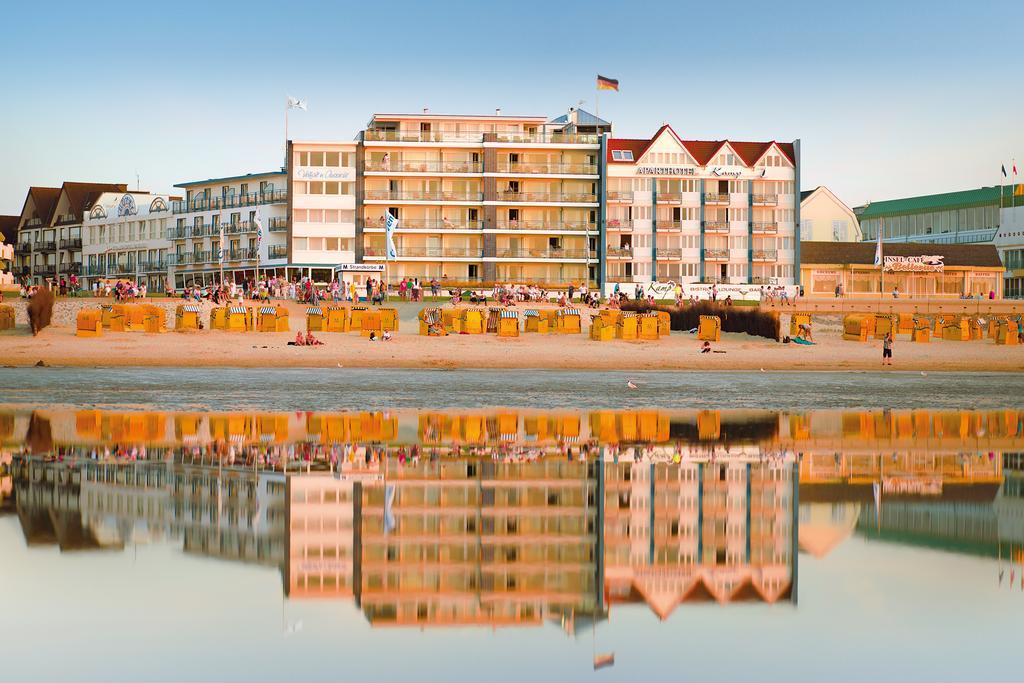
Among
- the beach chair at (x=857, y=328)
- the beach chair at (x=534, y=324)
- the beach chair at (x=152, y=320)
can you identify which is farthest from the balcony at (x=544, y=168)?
the beach chair at (x=152, y=320)

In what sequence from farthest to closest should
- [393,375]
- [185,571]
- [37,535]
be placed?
[393,375], [37,535], [185,571]

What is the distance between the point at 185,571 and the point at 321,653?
239 centimetres

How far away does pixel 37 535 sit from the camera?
420 inches

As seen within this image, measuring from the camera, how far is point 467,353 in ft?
147

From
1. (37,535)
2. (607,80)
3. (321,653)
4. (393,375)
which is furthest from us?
(607,80)

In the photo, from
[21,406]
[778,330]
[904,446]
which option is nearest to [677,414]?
[904,446]

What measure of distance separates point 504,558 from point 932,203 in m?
126

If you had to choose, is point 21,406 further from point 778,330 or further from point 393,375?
point 778,330

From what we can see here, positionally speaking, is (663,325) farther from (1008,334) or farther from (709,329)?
(1008,334)

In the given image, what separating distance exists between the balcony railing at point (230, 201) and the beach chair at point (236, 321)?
1800 inches

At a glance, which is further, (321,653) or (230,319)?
(230,319)

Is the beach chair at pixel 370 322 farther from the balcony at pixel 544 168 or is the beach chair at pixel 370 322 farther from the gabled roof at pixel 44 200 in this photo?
the gabled roof at pixel 44 200

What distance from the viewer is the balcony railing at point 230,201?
3807 inches

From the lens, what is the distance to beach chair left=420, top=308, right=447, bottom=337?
5081cm
